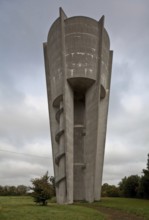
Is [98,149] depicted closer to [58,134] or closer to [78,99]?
[58,134]

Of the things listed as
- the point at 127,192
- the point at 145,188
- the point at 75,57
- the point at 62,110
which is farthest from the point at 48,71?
the point at 127,192

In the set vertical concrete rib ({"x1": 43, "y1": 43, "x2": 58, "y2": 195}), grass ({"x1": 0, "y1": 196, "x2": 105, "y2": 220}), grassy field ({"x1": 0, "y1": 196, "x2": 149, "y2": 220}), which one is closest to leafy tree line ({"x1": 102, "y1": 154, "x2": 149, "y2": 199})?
vertical concrete rib ({"x1": 43, "y1": 43, "x2": 58, "y2": 195})

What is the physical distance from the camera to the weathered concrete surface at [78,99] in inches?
1032

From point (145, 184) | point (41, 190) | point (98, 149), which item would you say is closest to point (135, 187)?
point (145, 184)

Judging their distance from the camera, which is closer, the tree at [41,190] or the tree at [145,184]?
the tree at [41,190]

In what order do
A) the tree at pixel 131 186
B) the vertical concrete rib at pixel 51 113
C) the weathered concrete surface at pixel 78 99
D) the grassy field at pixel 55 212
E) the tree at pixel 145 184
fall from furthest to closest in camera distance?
the tree at pixel 131 186
the tree at pixel 145 184
the vertical concrete rib at pixel 51 113
the weathered concrete surface at pixel 78 99
the grassy field at pixel 55 212

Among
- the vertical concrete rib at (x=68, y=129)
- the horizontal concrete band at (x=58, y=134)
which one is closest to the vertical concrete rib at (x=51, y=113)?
the horizontal concrete band at (x=58, y=134)

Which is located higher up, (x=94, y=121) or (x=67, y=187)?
(x=94, y=121)

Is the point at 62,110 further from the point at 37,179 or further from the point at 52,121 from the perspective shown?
the point at 37,179

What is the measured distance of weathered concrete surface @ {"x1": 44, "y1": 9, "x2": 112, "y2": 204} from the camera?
26.2m

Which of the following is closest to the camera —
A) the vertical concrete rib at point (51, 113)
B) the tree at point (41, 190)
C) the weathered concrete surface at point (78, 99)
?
the tree at point (41, 190)

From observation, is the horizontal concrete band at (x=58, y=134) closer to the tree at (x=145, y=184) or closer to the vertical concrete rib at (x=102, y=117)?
Answer: the vertical concrete rib at (x=102, y=117)

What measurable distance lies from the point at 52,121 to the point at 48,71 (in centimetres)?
721

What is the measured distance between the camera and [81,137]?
30.5 meters
